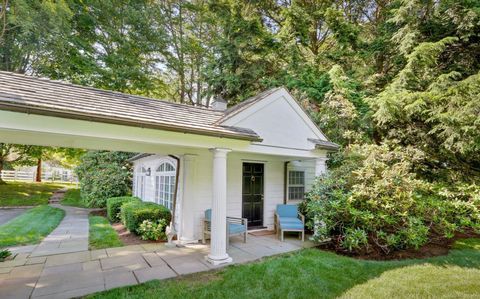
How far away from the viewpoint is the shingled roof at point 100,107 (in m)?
4.24

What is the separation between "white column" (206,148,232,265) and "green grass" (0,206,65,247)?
577 centimetres

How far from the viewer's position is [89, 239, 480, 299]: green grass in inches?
175

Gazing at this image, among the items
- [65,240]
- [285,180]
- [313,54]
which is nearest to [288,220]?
[285,180]

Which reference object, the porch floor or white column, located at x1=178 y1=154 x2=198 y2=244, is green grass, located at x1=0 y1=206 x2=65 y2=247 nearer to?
Answer: the porch floor

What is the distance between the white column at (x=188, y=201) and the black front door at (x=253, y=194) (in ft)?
6.37

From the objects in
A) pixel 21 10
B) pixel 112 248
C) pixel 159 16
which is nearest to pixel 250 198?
pixel 112 248

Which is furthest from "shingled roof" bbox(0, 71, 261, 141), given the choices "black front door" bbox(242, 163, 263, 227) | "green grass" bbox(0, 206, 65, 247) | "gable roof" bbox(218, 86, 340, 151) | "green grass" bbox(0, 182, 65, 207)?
"green grass" bbox(0, 182, 65, 207)

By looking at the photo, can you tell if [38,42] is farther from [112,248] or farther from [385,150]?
[385,150]

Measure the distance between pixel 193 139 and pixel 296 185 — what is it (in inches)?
220

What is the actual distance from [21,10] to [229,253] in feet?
36.0

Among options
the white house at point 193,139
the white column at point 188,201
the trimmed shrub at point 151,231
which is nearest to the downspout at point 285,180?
the white house at point 193,139

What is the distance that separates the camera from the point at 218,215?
6.00 m

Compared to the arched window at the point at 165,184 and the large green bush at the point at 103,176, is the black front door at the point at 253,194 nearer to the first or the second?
the arched window at the point at 165,184

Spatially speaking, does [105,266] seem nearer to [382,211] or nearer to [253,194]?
[253,194]
